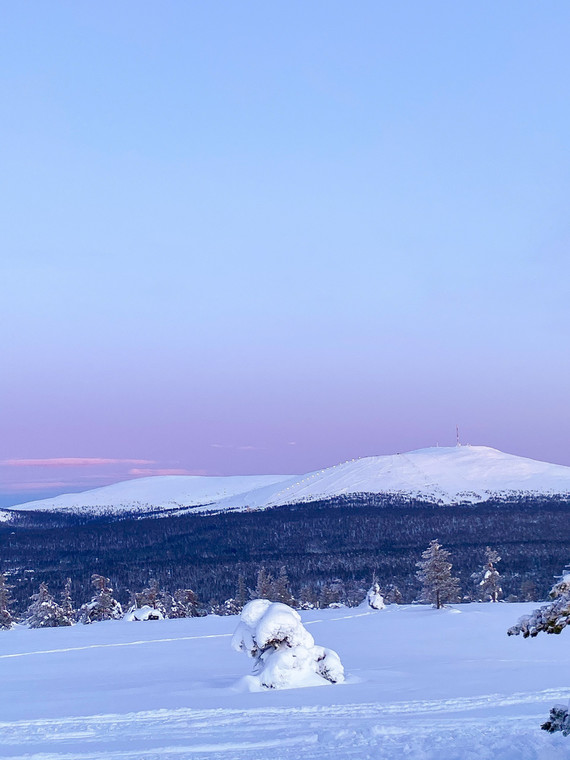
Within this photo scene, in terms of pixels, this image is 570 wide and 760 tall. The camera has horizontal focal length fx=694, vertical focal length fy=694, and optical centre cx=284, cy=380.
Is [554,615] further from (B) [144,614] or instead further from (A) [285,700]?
(B) [144,614]

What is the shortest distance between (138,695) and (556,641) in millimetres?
19628

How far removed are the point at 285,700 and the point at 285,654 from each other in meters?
4.52

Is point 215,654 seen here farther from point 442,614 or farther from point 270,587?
point 270,587

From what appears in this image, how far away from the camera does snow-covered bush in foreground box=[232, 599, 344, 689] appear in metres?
20.8

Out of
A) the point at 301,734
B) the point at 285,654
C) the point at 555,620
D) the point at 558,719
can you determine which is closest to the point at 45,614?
the point at 285,654

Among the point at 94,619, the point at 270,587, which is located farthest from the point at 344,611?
the point at 94,619

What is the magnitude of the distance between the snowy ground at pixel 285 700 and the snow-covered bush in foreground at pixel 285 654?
926 millimetres

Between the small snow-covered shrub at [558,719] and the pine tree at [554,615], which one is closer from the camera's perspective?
the pine tree at [554,615]

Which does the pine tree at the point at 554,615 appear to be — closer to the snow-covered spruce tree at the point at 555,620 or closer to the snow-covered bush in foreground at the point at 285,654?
the snow-covered spruce tree at the point at 555,620

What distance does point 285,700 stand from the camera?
16.8 metres

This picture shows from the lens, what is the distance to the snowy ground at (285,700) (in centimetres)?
1102

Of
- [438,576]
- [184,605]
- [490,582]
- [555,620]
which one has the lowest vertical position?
[184,605]

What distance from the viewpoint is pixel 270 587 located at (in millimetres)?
Result: 63375

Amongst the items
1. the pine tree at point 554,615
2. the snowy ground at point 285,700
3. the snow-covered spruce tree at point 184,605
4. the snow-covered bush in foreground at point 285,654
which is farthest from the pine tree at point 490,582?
the pine tree at point 554,615
